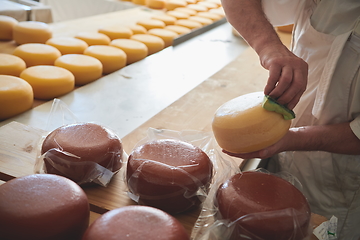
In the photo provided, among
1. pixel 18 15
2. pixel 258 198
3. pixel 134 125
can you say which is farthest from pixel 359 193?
pixel 18 15

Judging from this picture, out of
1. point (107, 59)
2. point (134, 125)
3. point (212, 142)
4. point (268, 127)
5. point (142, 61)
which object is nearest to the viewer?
point (268, 127)

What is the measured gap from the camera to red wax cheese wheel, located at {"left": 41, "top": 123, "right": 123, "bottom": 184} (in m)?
0.98

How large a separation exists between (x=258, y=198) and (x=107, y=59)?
1.83 m

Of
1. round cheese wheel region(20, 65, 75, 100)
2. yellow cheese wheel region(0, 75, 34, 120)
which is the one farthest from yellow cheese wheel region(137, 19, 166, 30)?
yellow cheese wheel region(0, 75, 34, 120)

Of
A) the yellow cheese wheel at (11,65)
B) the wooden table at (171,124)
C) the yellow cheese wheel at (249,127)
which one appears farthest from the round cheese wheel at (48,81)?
the yellow cheese wheel at (249,127)

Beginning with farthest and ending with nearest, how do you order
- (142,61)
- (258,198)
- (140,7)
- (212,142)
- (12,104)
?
1. (140,7)
2. (142,61)
3. (12,104)
4. (212,142)
5. (258,198)

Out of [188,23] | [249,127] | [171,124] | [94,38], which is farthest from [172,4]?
[249,127]

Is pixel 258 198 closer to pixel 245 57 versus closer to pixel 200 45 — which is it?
pixel 245 57

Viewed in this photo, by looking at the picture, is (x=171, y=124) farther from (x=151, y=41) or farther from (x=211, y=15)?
(x=211, y=15)

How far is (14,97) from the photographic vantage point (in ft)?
5.44

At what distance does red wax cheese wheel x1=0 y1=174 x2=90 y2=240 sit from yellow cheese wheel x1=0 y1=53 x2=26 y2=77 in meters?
1.45

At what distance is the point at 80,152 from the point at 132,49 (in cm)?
179

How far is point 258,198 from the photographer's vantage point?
2.79 feet

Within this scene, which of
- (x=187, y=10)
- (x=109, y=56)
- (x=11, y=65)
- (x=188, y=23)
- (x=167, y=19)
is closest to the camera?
(x=11, y=65)
